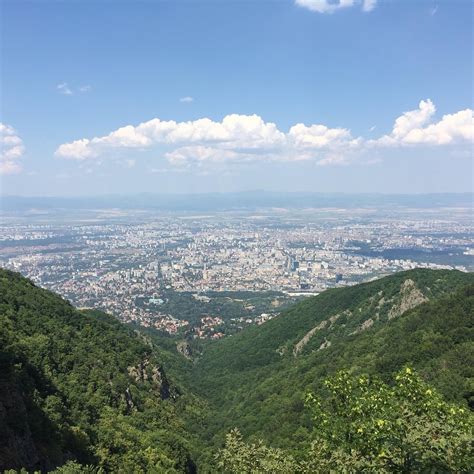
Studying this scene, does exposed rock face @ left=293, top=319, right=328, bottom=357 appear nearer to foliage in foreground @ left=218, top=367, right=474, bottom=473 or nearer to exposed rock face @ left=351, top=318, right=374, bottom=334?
exposed rock face @ left=351, top=318, right=374, bottom=334

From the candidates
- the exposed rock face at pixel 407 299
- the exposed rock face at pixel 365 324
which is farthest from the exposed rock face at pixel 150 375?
the exposed rock face at pixel 407 299

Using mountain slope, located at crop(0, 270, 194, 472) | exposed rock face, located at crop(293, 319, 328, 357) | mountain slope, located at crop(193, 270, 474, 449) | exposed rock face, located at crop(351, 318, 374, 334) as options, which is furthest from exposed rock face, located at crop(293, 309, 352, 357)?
mountain slope, located at crop(0, 270, 194, 472)

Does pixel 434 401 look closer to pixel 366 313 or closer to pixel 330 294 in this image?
pixel 366 313

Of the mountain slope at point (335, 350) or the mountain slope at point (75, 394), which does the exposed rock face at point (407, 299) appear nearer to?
the mountain slope at point (335, 350)

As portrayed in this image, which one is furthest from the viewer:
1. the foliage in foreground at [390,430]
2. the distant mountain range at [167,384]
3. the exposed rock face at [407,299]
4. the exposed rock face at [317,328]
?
the exposed rock face at [317,328]

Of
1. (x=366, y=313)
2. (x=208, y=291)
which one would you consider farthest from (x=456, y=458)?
(x=208, y=291)
